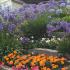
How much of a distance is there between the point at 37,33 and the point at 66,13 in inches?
44.2

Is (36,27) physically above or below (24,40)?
above

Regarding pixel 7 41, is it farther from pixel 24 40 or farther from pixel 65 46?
pixel 65 46

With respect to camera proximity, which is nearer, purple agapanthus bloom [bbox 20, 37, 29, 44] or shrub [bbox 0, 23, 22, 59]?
shrub [bbox 0, 23, 22, 59]

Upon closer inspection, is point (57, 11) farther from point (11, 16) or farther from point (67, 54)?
point (67, 54)

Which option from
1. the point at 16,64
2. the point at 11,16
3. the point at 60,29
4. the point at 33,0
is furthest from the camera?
the point at 33,0

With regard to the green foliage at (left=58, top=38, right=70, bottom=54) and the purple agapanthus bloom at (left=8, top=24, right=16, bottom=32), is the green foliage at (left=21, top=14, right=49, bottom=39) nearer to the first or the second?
the purple agapanthus bloom at (left=8, top=24, right=16, bottom=32)

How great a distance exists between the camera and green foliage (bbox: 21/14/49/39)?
950 centimetres

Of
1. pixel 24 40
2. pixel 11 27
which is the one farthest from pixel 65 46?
pixel 11 27

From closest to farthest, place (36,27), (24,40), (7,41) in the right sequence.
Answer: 1. (7,41)
2. (24,40)
3. (36,27)

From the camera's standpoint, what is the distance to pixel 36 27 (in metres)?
9.53

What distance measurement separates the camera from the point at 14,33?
9562 mm

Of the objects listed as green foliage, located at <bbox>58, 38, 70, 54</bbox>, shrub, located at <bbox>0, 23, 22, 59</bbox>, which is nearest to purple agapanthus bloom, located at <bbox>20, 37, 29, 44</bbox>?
shrub, located at <bbox>0, 23, 22, 59</bbox>

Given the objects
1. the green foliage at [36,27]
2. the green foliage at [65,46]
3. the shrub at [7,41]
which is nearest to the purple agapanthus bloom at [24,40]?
the shrub at [7,41]

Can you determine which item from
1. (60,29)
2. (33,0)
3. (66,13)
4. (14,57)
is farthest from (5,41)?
(33,0)
